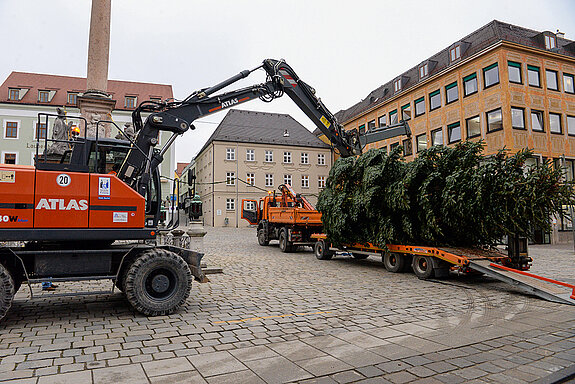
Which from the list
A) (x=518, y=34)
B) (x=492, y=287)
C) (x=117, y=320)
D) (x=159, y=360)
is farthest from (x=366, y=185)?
(x=518, y=34)

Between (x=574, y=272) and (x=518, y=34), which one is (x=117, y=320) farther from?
(x=518, y=34)

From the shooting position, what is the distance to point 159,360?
14.1 feet

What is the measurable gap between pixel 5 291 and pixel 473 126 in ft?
89.2

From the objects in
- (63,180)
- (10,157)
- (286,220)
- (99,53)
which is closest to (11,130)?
(10,157)

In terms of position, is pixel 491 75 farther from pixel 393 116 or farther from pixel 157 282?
pixel 157 282

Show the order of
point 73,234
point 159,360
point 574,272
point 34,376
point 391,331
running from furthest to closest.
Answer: point 574,272, point 73,234, point 391,331, point 159,360, point 34,376

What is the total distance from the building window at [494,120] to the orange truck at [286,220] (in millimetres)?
12976

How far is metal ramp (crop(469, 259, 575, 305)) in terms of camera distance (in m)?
7.42

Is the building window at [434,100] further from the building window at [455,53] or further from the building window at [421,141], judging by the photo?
the building window at [455,53]

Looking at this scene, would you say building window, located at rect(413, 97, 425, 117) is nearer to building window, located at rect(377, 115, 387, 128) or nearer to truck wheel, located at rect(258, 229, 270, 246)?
building window, located at rect(377, 115, 387, 128)

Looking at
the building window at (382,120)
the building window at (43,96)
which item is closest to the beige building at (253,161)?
the building window at (382,120)

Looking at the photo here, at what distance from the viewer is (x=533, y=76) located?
83.8ft

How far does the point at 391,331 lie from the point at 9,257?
5255 millimetres

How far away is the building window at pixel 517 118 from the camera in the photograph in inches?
957
